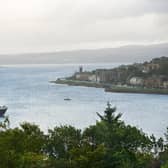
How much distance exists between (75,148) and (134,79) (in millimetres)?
54753

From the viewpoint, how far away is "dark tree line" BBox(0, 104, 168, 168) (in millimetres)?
7426

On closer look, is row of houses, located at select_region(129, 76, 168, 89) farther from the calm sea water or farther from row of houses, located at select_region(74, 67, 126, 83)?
the calm sea water

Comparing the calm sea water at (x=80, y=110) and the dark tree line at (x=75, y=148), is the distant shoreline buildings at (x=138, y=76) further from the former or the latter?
the dark tree line at (x=75, y=148)

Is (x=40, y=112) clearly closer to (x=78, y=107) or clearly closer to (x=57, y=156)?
(x=78, y=107)

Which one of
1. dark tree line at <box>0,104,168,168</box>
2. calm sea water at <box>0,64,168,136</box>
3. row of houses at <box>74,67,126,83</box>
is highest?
row of houses at <box>74,67,126,83</box>

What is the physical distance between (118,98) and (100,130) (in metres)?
35.2

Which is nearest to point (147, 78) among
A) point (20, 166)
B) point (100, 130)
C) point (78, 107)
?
point (78, 107)

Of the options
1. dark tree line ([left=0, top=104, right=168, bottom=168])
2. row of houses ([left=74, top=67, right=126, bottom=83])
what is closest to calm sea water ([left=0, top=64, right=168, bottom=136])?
dark tree line ([left=0, top=104, right=168, bottom=168])

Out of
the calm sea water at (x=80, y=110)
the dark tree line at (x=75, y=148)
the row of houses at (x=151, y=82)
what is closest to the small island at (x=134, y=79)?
the row of houses at (x=151, y=82)

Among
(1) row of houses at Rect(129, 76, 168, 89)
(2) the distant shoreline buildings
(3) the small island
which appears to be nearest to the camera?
(3) the small island

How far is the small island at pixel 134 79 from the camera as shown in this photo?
183 feet

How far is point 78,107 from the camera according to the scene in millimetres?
38156

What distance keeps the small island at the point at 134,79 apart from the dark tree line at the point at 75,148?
41258 mm

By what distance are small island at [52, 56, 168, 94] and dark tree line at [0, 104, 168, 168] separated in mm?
41258
